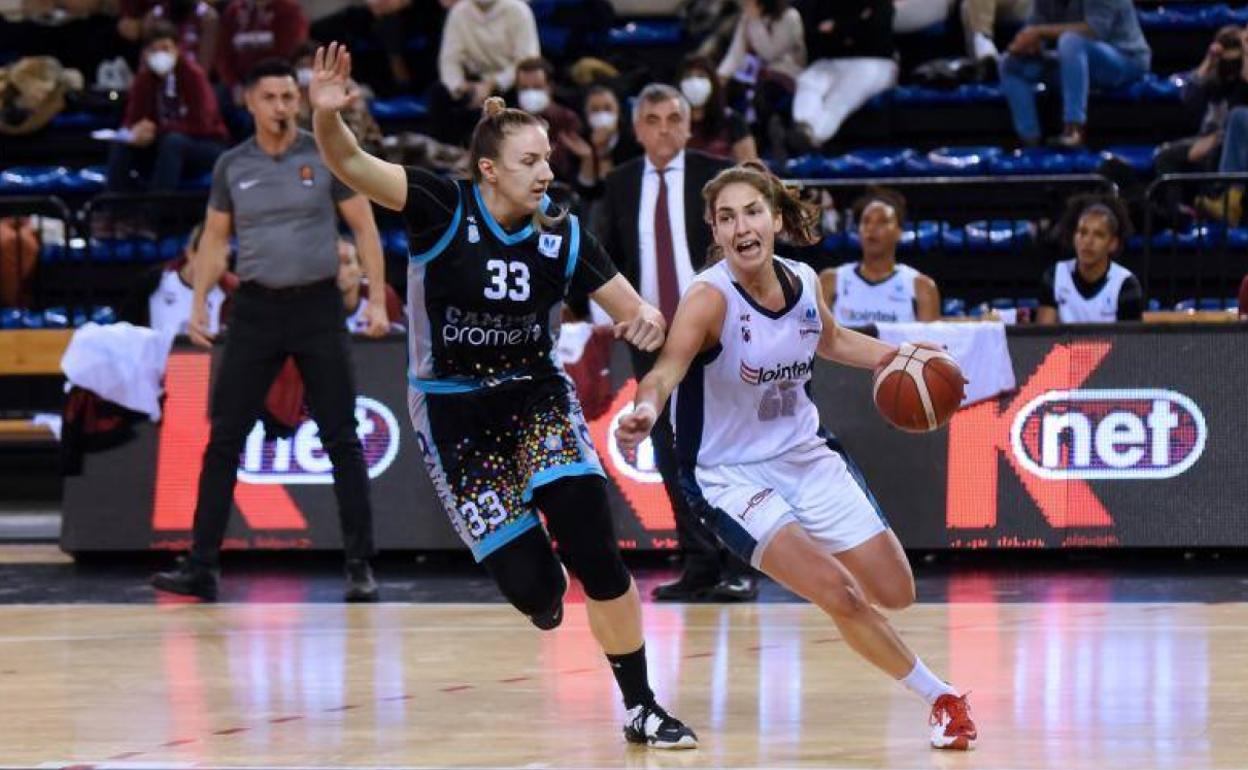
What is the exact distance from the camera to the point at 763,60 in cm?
1400

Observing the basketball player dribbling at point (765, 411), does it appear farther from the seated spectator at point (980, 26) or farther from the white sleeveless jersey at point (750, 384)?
the seated spectator at point (980, 26)

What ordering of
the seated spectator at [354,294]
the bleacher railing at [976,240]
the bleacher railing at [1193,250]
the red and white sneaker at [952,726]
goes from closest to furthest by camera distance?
the red and white sneaker at [952,726], the seated spectator at [354,294], the bleacher railing at [1193,250], the bleacher railing at [976,240]

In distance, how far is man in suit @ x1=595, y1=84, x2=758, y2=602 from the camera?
30.2ft

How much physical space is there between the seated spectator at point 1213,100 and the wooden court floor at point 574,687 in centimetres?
463

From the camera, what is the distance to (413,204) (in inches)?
241

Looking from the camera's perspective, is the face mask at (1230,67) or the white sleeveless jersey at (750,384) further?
the face mask at (1230,67)

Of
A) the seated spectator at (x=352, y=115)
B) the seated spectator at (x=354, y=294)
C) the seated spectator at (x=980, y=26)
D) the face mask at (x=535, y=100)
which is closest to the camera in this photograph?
the seated spectator at (x=354, y=294)

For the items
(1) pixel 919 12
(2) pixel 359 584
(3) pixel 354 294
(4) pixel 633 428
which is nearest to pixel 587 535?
(4) pixel 633 428

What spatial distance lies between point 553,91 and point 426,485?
13.6 ft

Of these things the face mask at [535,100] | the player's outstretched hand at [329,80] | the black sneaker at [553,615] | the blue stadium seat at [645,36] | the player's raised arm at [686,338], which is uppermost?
the player's outstretched hand at [329,80]

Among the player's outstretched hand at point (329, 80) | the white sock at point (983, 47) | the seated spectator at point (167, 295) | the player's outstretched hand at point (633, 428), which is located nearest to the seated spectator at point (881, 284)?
the seated spectator at point (167, 295)

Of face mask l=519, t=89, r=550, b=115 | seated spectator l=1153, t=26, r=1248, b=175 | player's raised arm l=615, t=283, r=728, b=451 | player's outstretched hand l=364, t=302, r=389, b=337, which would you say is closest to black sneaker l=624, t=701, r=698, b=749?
player's raised arm l=615, t=283, r=728, b=451

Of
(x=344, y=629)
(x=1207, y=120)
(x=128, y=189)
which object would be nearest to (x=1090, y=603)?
(x=344, y=629)

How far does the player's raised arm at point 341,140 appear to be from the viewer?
233 inches
